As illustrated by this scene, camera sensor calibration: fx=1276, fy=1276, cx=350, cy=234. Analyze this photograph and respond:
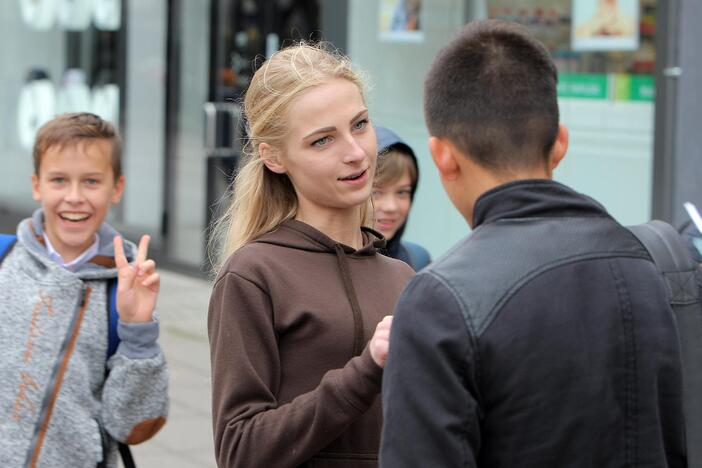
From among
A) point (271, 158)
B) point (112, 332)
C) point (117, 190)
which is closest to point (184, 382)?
point (117, 190)

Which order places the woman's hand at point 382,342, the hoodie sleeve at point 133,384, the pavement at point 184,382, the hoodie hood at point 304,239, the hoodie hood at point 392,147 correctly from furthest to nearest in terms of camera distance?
the pavement at point 184,382 < the hoodie hood at point 392,147 < the hoodie sleeve at point 133,384 < the hoodie hood at point 304,239 < the woman's hand at point 382,342

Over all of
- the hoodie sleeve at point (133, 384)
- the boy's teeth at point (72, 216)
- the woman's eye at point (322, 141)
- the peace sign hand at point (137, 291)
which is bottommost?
the hoodie sleeve at point (133, 384)

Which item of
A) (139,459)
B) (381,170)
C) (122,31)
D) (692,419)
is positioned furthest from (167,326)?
(692,419)

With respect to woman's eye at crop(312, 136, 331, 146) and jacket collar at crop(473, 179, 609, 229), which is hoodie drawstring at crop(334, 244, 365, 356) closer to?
woman's eye at crop(312, 136, 331, 146)

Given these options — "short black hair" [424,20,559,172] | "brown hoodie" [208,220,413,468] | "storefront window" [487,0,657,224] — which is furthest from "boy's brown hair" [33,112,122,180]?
"storefront window" [487,0,657,224]

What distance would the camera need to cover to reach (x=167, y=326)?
8.53 metres

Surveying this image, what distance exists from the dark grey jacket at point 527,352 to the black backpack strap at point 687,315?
0.41ft

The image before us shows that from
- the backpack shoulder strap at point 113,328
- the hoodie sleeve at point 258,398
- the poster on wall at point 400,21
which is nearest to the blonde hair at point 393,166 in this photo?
the backpack shoulder strap at point 113,328

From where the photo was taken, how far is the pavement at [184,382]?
5.79m

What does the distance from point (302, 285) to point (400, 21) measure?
6.08 m

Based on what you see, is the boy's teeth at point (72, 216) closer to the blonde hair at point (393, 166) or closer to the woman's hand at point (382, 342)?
the blonde hair at point (393, 166)

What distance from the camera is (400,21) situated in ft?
27.2

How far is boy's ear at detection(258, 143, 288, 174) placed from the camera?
8.39 ft

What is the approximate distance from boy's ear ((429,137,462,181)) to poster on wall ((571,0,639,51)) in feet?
16.6
